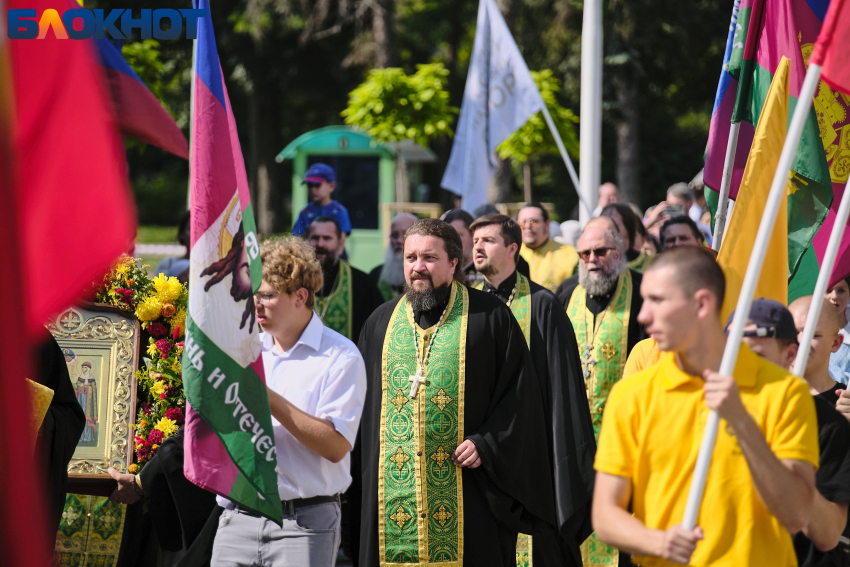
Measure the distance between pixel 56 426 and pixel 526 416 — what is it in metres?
2.20

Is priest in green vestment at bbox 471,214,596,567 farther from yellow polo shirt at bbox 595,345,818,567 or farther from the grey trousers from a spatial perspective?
yellow polo shirt at bbox 595,345,818,567

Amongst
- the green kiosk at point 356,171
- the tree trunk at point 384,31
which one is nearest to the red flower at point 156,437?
the green kiosk at point 356,171

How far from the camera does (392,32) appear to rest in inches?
890

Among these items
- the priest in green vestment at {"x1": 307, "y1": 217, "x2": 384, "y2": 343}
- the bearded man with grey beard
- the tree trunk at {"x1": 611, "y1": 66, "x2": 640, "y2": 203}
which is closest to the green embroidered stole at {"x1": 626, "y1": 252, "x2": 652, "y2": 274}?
the bearded man with grey beard

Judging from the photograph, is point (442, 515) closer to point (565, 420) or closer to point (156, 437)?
point (565, 420)

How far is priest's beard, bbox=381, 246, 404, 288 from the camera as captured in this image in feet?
29.5

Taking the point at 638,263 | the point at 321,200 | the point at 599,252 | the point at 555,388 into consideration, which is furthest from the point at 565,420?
the point at 321,200

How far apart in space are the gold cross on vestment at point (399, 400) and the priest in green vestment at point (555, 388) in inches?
35.4

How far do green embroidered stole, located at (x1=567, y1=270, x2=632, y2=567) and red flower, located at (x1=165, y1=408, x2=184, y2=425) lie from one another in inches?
110

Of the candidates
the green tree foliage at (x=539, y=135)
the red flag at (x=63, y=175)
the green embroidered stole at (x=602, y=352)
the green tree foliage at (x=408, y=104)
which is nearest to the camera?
the red flag at (x=63, y=175)

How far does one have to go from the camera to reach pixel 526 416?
4.98 m

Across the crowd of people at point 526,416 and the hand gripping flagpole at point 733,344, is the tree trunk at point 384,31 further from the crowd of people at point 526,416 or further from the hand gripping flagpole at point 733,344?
the hand gripping flagpole at point 733,344

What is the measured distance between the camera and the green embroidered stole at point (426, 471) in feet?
16.5

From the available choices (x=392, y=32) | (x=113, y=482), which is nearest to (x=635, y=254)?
(x=113, y=482)
